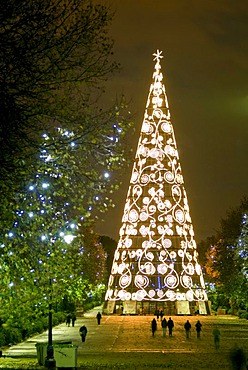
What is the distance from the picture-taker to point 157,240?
6925cm

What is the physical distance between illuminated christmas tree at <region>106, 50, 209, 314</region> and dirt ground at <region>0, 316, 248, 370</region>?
14356 mm

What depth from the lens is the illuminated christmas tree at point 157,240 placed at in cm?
6762

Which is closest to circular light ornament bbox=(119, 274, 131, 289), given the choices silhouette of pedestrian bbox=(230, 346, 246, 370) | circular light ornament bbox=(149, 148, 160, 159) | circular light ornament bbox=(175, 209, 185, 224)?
circular light ornament bbox=(175, 209, 185, 224)

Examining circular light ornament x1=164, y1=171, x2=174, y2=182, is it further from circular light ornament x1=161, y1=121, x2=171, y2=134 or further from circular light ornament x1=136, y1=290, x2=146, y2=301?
circular light ornament x1=136, y1=290, x2=146, y2=301

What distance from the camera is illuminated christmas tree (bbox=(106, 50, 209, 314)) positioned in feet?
222

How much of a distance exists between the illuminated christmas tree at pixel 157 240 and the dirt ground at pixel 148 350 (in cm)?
1436

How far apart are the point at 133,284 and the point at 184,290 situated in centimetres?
502

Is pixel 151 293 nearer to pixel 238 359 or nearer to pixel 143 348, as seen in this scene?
pixel 143 348

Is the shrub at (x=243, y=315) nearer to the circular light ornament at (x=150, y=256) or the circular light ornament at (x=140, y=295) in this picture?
the circular light ornament at (x=140, y=295)

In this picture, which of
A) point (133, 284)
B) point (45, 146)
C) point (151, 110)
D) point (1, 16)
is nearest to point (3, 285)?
point (45, 146)

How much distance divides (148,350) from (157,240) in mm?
35804

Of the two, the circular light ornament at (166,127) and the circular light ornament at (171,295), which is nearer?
the circular light ornament at (171,295)

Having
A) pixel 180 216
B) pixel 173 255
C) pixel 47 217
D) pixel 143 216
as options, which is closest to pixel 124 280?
pixel 173 255

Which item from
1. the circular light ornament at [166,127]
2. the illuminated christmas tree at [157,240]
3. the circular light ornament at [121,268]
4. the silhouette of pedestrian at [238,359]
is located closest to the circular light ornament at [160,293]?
the illuminated christmas tree at [157,240]
